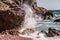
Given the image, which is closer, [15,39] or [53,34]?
[15,39]

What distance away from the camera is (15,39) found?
44.7 feet

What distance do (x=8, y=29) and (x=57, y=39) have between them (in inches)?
158

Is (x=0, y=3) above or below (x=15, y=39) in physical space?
above

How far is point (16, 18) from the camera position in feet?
51.9

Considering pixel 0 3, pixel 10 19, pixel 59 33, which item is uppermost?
pixel 0 3

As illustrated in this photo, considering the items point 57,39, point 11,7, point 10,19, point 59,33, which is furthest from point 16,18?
point 59,33

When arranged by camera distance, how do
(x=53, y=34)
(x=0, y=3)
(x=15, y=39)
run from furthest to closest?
1. (x=53, y=34)
2. (x=0, y=3)
3. (x=15, y=39)

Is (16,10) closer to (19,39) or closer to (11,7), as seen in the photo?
(11,7)

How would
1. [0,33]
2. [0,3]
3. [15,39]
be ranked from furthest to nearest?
[0,3] < [0,33] < [15,39]

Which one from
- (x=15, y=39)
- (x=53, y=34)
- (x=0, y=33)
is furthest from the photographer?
(x=53, y=34)

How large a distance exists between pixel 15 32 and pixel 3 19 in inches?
55.3

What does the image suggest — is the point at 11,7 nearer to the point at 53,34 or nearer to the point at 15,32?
the point at 15,32

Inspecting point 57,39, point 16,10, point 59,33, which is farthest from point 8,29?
point 59,33

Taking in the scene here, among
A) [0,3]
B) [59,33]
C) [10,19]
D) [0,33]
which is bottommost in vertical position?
[59,33]
